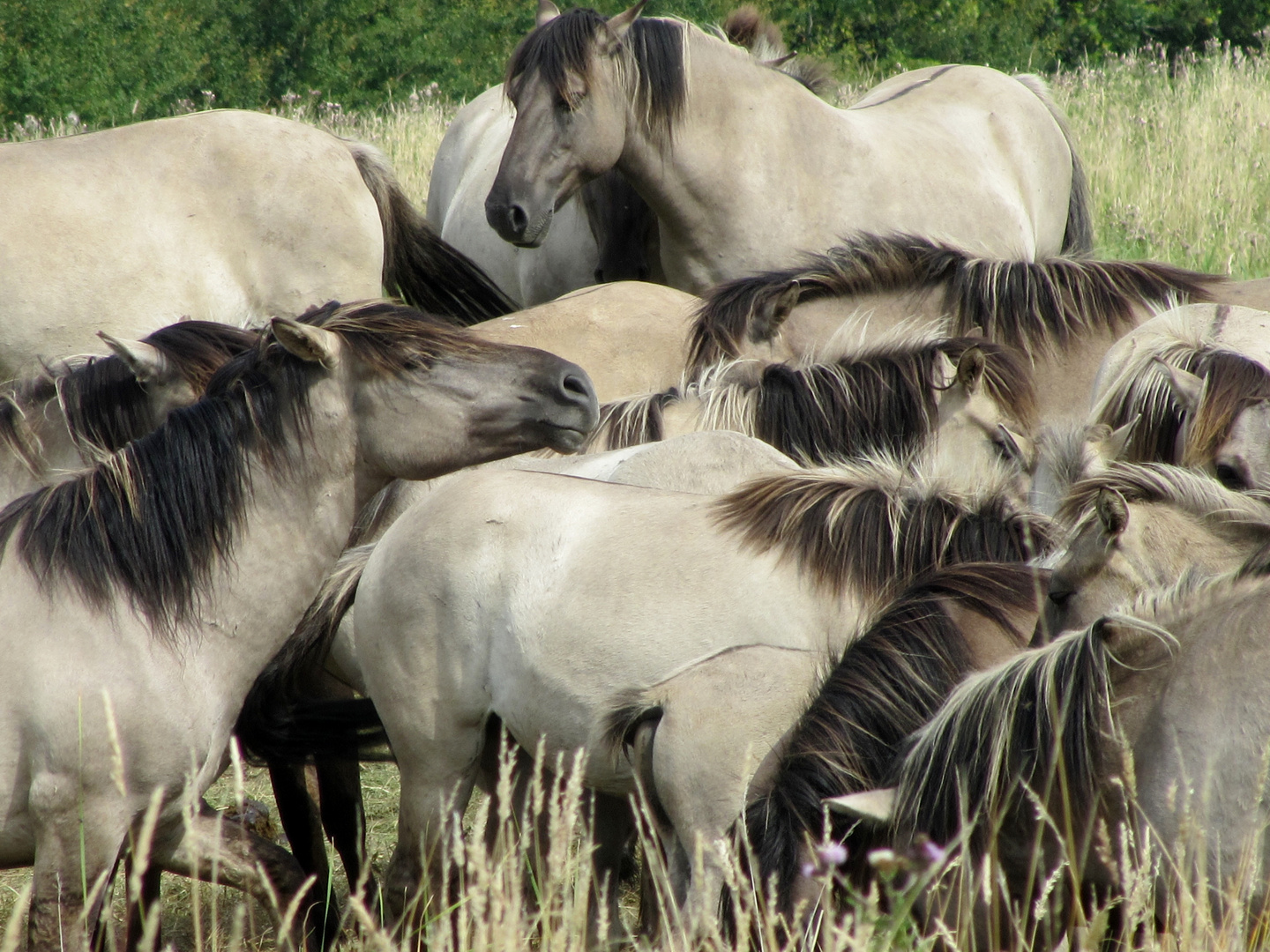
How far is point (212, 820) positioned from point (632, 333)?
2.36m

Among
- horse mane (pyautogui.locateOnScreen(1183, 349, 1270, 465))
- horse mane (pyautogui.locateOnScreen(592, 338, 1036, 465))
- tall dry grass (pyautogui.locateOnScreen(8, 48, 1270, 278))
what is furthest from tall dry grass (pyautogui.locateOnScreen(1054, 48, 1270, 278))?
horse mane (pyautogui.locateOnScreen(1183, 349, 1270, 465))

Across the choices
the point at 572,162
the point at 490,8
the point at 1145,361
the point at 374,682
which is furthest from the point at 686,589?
the point at 490,8

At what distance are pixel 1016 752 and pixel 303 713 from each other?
2.15 metres

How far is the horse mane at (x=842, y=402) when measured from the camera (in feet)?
12.8

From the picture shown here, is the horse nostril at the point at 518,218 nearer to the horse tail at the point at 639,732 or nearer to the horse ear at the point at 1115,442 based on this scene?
the horse ear at the point at 1115,442

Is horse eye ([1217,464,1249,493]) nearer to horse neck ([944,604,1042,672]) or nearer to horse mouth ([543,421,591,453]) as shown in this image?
horse neck ([944,604,1042,672])

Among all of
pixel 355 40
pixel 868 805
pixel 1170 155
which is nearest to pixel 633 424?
pixel 868 805

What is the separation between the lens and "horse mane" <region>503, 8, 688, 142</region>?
4.96 meters

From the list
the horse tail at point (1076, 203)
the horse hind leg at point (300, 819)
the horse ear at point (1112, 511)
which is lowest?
the horse hind leg at point (300, 819)

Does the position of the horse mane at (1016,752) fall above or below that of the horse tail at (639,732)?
above

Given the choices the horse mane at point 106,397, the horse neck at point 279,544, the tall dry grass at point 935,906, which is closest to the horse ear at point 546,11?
the horse mane at point 106,397

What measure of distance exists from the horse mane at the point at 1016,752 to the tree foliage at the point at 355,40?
57.1 ft

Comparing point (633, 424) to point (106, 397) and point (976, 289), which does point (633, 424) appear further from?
point (106, 397)

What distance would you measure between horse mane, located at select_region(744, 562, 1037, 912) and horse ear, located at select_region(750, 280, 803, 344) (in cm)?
204
